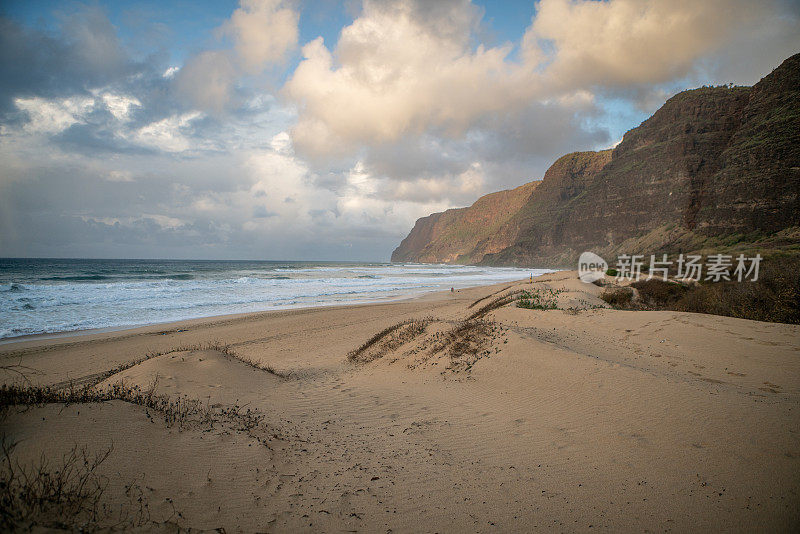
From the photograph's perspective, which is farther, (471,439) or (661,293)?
(661,293)

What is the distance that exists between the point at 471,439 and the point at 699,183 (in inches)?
3185

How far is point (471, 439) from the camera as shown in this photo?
4.33 meters

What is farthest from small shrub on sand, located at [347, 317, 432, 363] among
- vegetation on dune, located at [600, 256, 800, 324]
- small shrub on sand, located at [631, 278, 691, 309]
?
small shrub on sand, located at [631, 278, 691, 309]

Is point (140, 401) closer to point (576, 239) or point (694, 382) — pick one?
point (694, 382)

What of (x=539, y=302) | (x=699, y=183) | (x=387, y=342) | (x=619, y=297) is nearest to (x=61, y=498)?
(x=387, y=342)

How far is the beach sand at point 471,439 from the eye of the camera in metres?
2.81

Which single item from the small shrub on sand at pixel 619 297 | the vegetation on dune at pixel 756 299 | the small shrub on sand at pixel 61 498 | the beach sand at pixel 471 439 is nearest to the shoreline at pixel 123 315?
the beach sand at pixel 471 439

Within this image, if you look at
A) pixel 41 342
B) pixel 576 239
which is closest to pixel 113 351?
pixel 41 342

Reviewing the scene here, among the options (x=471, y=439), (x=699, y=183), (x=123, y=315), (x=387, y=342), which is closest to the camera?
(x=471, y=439)

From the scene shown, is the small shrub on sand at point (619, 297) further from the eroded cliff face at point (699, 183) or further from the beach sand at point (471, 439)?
the eroded cliff face at point (699, 183)

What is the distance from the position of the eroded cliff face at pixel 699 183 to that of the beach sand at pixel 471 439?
43422 millimetres

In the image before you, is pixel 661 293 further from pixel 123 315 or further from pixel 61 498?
pixel 123 315

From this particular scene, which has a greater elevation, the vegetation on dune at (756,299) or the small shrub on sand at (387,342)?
the vegetation on dune at (756,299)

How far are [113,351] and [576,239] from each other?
109529 mm
